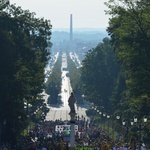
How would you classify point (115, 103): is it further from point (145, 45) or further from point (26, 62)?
point (145, 45)

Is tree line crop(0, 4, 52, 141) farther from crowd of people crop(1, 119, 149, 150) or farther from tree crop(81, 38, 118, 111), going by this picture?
tree crop(81, 38, 118, 111)

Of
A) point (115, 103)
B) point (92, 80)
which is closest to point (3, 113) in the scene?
point (115, 103)

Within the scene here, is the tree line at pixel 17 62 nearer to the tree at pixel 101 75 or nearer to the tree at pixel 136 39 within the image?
the tree at pixel 136 39

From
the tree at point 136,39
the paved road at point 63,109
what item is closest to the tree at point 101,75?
the paved road at point 63,109

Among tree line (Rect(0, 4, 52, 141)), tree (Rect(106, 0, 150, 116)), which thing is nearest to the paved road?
tree line (Rect(0, 4, 52, 141))

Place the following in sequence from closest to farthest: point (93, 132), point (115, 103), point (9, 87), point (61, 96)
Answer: point (9, 87)
point (93, 132)
point (115, 103)
point (61, 96)

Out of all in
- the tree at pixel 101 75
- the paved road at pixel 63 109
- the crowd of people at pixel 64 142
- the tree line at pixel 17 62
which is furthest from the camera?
the tree at pixel 101 75

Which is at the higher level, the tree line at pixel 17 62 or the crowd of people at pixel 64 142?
the tree line at pixel 17 62

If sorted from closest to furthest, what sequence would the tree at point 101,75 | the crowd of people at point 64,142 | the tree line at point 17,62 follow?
the crowd of people at point 64,142 → the tree line at point 17,62 → the tree at point 101,75

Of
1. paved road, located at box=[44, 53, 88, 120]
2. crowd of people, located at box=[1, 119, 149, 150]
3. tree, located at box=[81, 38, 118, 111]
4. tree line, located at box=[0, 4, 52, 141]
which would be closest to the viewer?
crowd of people, located at box=[1, 119, 149, 150]

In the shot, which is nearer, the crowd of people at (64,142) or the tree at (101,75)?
the crowd of people at (64,142)

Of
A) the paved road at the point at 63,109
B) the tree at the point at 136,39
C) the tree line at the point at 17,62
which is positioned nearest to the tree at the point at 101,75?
the paved road at the point at 63,109
